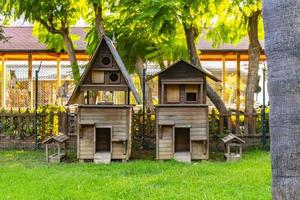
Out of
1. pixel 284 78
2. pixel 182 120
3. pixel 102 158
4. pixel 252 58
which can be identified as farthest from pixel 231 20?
pixel 284 78

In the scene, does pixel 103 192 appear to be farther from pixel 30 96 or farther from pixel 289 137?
pixel 30 96

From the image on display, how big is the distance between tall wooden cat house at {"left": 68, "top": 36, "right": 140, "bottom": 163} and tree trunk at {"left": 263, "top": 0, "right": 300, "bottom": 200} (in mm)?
8192

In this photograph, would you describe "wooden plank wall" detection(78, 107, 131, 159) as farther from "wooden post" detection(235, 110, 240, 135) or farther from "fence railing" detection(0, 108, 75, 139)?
"wooden post" detection(235, 110, 240, 135)

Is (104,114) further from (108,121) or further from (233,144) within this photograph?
(233,144)

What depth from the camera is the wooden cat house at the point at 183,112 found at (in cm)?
1063

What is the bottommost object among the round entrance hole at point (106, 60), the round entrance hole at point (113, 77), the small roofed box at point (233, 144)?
the small roofed box at point (233, 144)

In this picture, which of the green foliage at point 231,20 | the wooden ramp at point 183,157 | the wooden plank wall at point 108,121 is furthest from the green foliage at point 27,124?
the green foliage at point 231,20

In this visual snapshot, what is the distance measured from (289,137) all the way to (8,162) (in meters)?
8.98

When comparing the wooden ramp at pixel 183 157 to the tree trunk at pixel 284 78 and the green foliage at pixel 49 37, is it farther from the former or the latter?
the tree trunk at pixel 284 78

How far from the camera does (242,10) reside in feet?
40.7

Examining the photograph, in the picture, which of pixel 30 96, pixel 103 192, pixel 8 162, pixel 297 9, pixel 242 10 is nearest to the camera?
pixel 297 9

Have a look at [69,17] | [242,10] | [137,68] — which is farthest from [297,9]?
[137,68]

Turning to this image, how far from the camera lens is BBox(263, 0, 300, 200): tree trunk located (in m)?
2.19

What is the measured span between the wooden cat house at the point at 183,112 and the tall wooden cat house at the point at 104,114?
0.73 meters
